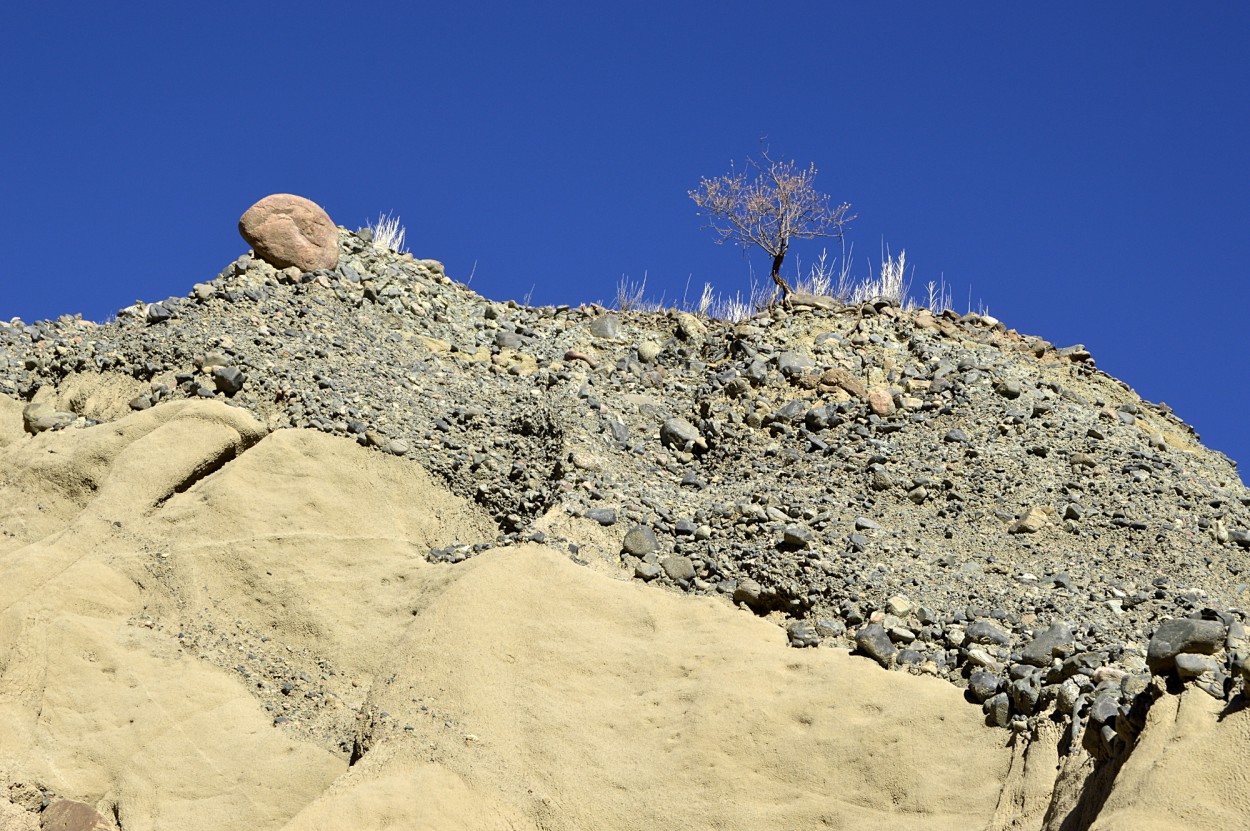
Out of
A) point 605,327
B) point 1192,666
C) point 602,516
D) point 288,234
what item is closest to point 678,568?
point 602,516

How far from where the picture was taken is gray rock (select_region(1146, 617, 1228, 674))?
484 cm

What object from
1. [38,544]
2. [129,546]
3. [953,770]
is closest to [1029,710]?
[953,770]

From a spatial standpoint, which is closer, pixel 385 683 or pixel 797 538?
pixel 385 683

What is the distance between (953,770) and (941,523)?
257 centimetres

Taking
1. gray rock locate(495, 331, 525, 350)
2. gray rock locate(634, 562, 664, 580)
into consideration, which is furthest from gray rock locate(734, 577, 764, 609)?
gray rock locate(495, 331, 525, 350)

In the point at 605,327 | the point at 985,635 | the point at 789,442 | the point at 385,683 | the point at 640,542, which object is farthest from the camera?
the point at 605,327

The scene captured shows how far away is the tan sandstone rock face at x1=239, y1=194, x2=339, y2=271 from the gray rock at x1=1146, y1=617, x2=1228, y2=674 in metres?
7.03

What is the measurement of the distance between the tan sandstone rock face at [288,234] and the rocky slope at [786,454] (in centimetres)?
22

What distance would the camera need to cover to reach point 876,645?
6188 mm

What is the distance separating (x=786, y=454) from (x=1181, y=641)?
3878 millimetres

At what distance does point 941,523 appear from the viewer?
7.75m

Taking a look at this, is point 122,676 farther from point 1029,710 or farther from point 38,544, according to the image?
point 1029,710

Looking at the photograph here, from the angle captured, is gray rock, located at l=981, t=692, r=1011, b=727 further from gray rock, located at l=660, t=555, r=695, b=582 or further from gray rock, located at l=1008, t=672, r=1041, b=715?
gray rock, located at l=660, t=555, r=695, b=582

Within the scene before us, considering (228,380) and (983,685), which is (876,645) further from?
(228,380)
